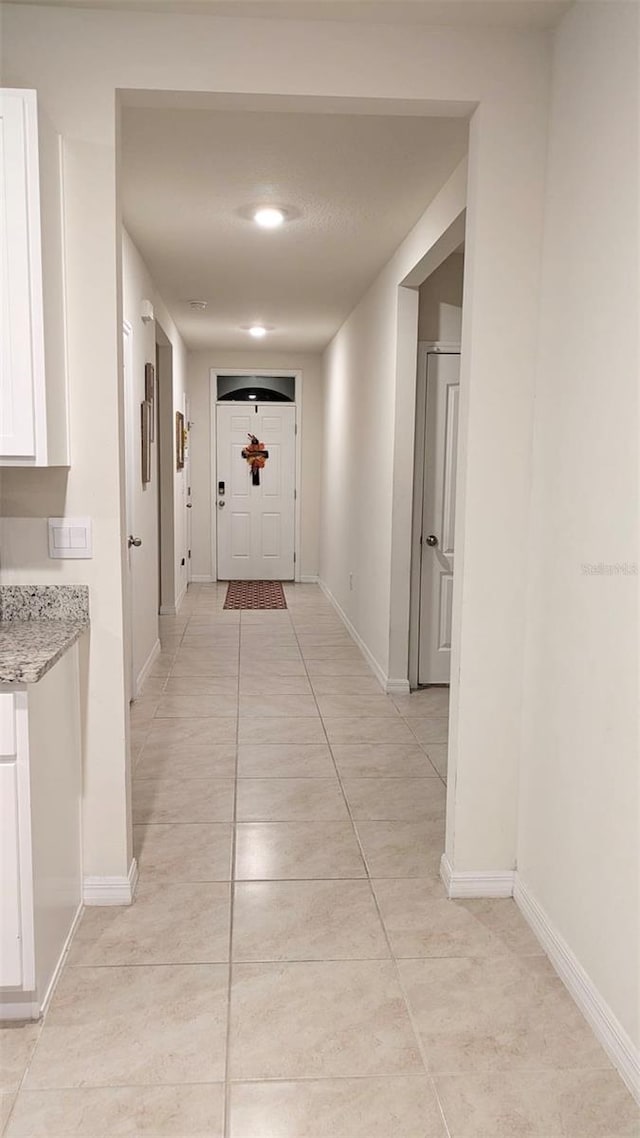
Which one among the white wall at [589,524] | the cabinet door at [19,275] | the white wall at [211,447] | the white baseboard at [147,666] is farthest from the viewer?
the white wall at [211,447]

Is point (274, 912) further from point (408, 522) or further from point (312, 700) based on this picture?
point (408, 522)

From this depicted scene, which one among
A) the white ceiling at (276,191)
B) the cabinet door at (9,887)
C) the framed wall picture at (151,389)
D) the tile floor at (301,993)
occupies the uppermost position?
the white ceiling at (276,191)

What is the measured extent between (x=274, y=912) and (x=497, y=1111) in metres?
0.90

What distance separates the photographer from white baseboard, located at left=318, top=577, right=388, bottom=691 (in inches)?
192

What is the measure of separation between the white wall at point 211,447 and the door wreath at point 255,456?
1.34ft

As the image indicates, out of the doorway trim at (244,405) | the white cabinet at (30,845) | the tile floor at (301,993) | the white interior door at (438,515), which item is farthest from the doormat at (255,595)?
the white cabinet at (30,845)

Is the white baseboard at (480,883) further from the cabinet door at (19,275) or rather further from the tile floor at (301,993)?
the cabinet door at (19,275)

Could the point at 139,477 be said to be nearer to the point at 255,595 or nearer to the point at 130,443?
the point at 130,443

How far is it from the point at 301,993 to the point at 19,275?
6.34ft

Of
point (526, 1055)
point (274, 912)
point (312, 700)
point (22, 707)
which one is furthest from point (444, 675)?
point (22, 707)

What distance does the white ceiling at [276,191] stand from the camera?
9.37 ft

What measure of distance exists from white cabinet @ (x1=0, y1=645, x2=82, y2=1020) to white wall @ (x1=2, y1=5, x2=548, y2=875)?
0.32 metres

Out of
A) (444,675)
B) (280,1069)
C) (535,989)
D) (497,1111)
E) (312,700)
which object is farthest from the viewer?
(444,675)

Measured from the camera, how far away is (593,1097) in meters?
1.70
